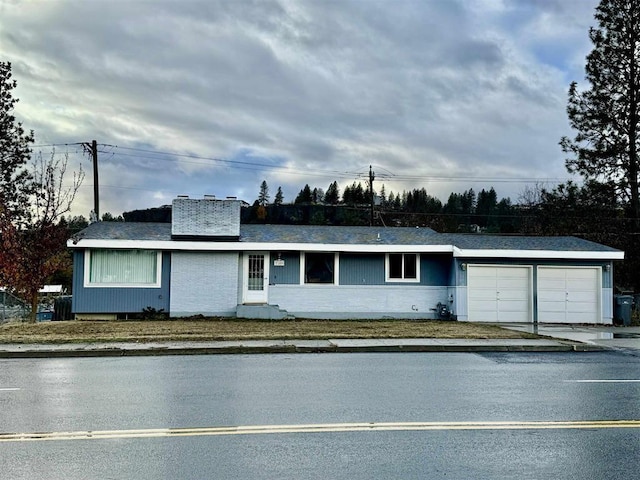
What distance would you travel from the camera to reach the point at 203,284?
80.3 ft

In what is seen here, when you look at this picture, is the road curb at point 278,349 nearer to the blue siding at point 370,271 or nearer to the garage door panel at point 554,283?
the garage door panel at point 554,283

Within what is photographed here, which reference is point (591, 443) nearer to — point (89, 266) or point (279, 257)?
point (279, 257)

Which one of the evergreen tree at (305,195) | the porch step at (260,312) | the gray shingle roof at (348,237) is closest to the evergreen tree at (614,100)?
the gray shingle roof at (348,237)

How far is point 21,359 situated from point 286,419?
902cm

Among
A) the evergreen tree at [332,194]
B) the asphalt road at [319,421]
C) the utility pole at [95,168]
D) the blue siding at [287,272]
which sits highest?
the evergreen tree at [332,194]

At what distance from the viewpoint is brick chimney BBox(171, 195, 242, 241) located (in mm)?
25047

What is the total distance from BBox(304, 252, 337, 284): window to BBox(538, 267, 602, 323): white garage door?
27.0ft

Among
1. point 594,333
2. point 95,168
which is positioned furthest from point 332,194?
point 594,333

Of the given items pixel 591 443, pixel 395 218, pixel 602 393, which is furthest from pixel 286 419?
pixel 395 218

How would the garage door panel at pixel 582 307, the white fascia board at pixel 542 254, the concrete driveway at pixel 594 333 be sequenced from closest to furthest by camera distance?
the concrete driveway at pixel 594 333 → the white fascia board at pixel 542 254 → the garage door panel at pixel 582 307

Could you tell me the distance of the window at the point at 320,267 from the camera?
25.2 meters

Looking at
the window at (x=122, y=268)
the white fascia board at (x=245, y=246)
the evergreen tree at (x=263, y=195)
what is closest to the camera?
the white fascia board at (x=245, y=246)

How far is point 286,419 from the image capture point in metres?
7.92

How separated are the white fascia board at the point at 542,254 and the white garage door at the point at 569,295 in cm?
65
